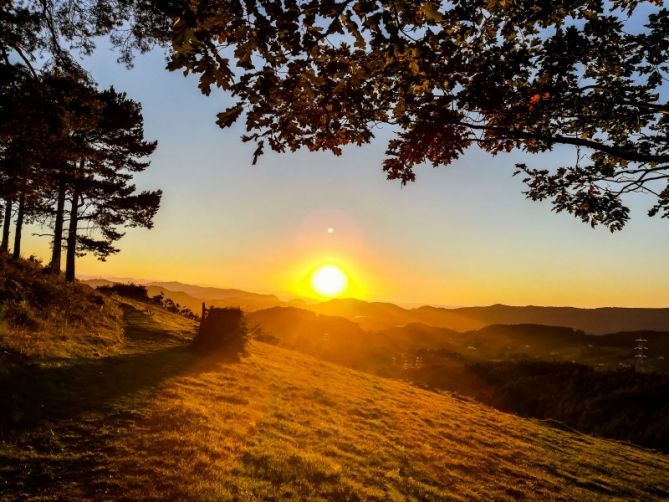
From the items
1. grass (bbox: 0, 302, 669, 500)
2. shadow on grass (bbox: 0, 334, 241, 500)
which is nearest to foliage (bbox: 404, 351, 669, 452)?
grass (bbox: 0, 302, 669, 500)

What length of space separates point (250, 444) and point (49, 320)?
994 centimetres

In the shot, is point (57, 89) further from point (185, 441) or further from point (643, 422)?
point (643, 422)

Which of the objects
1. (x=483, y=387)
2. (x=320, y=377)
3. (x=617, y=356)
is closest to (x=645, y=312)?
(x=617, y=356)

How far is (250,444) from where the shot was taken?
9172mm

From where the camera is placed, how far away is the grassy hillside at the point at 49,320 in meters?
11.8

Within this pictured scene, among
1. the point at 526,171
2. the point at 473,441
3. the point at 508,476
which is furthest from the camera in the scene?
the point at 473,441

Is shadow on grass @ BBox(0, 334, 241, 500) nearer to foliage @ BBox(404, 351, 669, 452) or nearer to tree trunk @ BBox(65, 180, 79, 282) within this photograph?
tree trunk @ BBox(65, 180, 79, 282)

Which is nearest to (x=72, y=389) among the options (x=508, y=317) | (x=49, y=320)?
(x=49, y=320)

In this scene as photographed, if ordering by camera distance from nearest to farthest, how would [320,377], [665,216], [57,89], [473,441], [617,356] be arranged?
[665,216] < [57,89] < [473,441] < [320,377] < [617,356]

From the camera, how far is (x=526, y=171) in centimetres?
714

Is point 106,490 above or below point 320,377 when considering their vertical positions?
above

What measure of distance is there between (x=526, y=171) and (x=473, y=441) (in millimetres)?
10330

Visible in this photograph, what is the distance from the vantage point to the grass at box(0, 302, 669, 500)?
684cm

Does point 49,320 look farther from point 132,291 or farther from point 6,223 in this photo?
point 132,291
